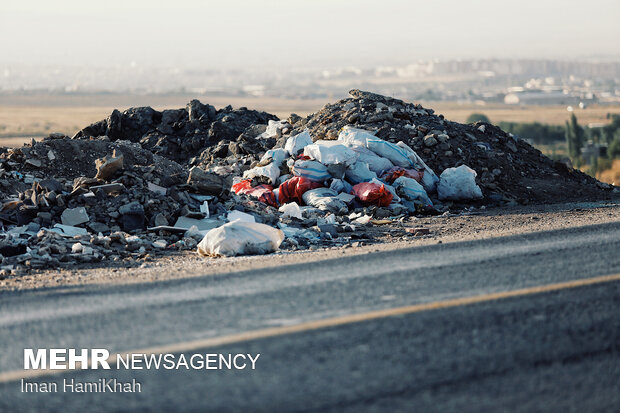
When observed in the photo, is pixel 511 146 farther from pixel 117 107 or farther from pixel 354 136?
pixel 117 107

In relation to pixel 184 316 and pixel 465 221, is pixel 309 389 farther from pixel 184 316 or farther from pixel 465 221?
pixel 465 221

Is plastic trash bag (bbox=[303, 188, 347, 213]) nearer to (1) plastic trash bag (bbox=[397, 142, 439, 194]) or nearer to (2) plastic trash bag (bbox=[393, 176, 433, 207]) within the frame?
(2) plastic trash bag (bbox=[393, 176, 433, 207])

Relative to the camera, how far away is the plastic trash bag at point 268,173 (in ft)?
42.7

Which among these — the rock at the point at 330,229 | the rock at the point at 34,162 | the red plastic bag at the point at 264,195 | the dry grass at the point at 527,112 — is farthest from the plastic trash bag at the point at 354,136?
the dry grass at the point at 527,112

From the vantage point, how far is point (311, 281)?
5.49 m

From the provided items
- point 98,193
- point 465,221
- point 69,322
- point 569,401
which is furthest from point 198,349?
point 465,221

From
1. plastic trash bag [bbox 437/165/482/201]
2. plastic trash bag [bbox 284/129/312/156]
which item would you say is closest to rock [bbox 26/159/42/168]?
plastic trash bag [bbox 284/129/312/156]

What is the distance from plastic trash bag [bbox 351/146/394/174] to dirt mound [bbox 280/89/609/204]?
59.2 inches

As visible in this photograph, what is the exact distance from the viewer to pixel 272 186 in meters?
13.0

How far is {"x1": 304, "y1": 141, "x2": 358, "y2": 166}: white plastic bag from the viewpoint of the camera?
1260cm

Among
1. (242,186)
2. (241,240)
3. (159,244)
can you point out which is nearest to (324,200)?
(242,186)

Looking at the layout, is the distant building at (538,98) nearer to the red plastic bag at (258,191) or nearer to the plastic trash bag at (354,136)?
the plastic trash bag at (354,136)

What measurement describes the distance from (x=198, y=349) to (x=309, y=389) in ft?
2.52

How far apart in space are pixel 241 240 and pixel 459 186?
6000 millimetres
